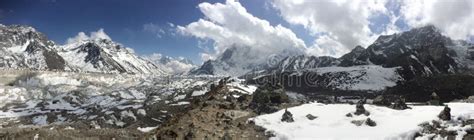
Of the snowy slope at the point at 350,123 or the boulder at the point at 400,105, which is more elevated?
the boulder at the point at 400,105

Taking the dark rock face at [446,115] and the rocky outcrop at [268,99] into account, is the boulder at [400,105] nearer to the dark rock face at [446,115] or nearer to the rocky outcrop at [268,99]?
the dark rock face at [446,115]

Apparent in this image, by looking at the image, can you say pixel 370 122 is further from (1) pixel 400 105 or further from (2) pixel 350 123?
(1) pixel 400 105

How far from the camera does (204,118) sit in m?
76.7

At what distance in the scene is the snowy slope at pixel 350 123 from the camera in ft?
221

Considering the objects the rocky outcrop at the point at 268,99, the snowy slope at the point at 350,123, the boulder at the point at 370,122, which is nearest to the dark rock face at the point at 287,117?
the snowy slope at the point at 350,123

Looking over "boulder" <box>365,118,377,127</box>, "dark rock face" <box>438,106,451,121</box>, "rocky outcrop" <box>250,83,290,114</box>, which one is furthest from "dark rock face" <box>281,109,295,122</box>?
"dark rock face" <box>438,106,451,121</box>

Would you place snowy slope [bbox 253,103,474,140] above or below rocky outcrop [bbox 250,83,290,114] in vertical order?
below

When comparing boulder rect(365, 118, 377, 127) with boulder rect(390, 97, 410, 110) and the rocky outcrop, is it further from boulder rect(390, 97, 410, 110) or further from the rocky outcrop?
the rocky outcrop

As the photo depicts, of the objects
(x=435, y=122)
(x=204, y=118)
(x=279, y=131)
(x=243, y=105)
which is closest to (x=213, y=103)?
(x=243, y=105)

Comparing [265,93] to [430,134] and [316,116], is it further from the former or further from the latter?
[430,134]

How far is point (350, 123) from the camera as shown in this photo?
2886 inches

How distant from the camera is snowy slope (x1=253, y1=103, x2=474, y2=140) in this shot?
67.2 meters

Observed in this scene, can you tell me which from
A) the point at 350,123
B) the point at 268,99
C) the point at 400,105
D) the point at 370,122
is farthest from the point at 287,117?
the point at 400,105

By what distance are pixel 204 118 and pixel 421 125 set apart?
30387mm
